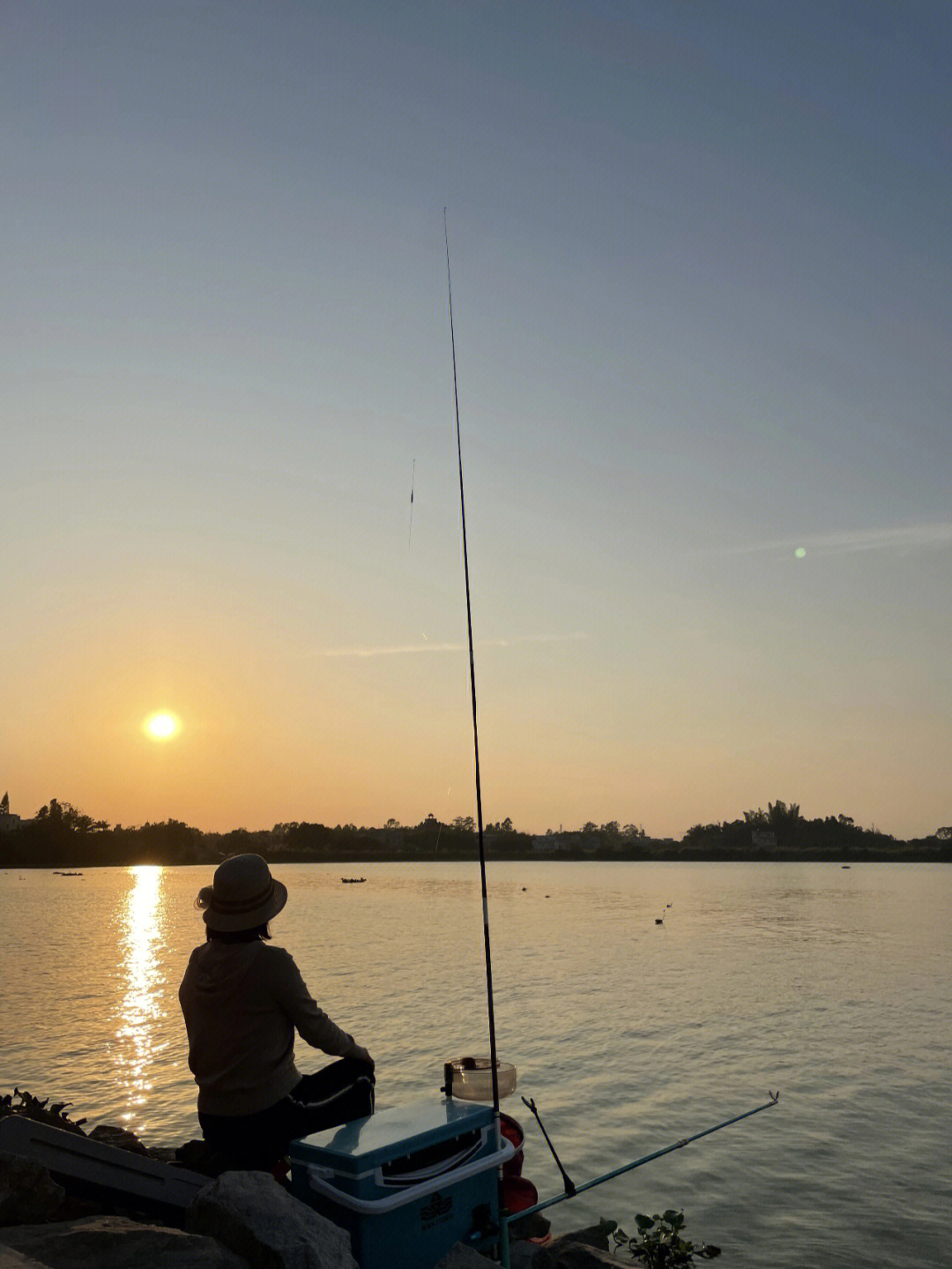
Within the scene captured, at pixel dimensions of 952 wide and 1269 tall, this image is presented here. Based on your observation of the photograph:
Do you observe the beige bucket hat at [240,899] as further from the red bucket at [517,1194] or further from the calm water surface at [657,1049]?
the calm water surface at [657,1049]

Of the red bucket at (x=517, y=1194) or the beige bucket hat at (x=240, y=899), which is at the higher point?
the beige bucket hat at (x=240, y=899)

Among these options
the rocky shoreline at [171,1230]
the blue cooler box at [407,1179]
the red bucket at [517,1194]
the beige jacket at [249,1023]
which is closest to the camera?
the rocky shoreline at [171,1230]

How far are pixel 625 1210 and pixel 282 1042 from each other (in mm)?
5903

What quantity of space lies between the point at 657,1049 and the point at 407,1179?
1464cm

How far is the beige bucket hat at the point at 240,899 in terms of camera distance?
5.28 m

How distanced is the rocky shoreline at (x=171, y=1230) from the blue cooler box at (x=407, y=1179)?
151 mm

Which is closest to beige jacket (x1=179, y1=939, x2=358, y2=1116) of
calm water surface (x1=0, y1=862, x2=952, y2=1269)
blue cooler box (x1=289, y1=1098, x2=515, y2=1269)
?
blue cooler box (x1=289, y1=1098, x2=515, y2=1269)

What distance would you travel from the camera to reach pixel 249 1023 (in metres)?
5.22

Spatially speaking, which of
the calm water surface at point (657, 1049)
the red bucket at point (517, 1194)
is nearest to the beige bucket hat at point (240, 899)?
the red bucket at point (517, 1194)

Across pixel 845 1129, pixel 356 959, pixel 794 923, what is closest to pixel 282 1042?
pixel 845 1129

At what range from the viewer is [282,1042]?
208 inches

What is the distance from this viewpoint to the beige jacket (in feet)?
17.0

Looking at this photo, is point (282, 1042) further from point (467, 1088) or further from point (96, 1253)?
point (467, 1088)

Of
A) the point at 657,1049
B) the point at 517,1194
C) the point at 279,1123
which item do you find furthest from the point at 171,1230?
the point at 657,1049
